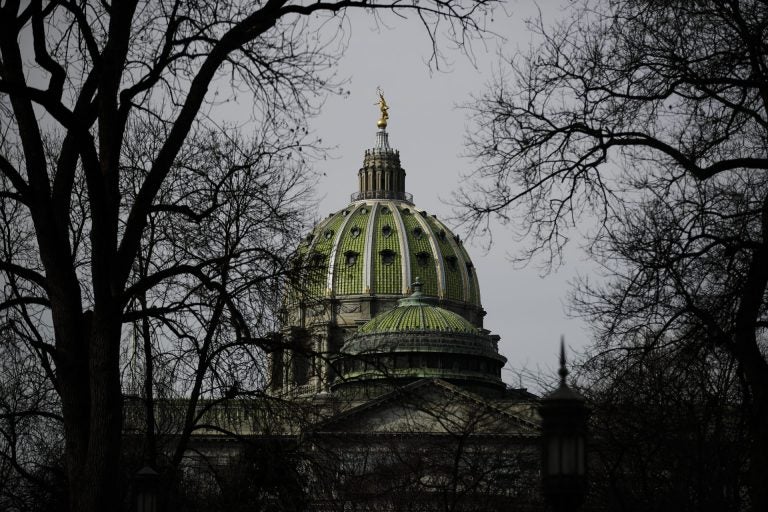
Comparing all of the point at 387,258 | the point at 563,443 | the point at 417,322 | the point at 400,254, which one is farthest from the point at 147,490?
the point at 400,254

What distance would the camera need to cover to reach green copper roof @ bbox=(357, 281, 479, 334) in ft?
404

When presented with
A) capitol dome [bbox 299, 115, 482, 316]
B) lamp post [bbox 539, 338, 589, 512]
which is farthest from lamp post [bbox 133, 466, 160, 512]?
capitol dome [bbox 299, 115, 482, 316]

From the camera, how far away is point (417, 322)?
125 metres

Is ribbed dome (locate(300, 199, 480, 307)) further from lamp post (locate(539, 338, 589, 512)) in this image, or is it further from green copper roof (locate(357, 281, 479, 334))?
lamp post (locate(539, 338, 589, 512))

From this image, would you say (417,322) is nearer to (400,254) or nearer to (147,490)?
(400,254)

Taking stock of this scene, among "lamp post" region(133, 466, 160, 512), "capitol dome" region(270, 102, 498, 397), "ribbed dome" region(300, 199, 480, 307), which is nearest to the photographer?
"lamp post" region(133, 466, 160, 512)

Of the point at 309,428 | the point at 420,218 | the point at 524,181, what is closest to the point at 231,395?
the point at 309,428

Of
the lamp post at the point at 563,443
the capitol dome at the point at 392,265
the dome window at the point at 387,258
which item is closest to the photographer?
the lamp post at the point at 563,443

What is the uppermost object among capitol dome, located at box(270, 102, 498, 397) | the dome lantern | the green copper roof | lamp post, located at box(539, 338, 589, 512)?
the dome lantern

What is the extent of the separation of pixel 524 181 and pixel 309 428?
4639mm

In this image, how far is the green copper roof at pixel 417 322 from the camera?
12312 centimetres

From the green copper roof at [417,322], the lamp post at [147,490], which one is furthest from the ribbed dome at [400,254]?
the lamp post at [147,490]

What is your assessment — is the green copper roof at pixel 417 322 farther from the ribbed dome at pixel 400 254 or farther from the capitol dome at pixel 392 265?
the ribbed dome at pixel 400 254

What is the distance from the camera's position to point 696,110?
53.4 ft
